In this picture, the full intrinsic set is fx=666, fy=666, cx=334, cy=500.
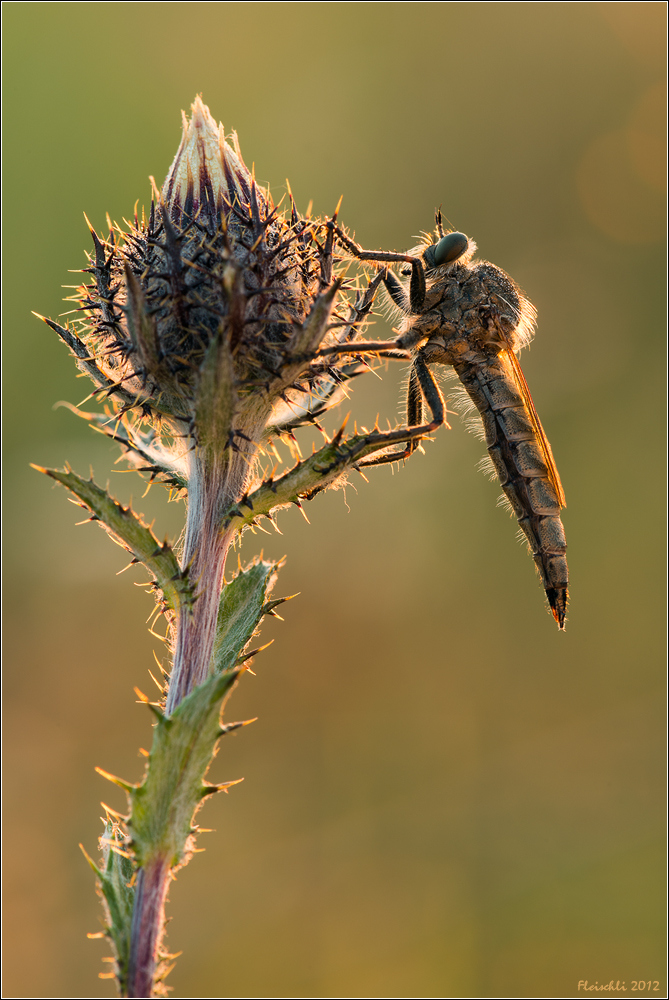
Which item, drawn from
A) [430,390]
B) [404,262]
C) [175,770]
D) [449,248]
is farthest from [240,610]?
[449,248]

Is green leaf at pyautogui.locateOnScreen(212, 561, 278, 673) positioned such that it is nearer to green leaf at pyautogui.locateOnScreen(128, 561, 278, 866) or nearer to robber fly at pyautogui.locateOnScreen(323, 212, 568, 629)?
green leaf at pyautogui.locateOnScreen(128, 561, 278, 866)

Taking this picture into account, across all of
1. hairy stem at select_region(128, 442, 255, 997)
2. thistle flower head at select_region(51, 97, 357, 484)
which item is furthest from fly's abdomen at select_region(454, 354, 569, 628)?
hairy stem at select_region(128, 442, 255, 997)

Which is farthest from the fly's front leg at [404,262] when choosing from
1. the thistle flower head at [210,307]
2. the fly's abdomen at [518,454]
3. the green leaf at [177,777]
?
the green leaf at [177,777]

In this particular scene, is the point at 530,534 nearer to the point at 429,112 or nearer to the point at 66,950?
the point at 66,950

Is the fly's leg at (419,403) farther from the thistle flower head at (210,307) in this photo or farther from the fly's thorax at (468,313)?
the thistle flower head at (210,307)

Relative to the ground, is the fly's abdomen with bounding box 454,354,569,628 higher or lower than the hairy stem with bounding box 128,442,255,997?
higher

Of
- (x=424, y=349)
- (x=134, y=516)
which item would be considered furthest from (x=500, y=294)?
(x=134, y=516)

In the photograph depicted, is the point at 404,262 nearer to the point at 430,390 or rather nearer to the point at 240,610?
the point at 430,390
